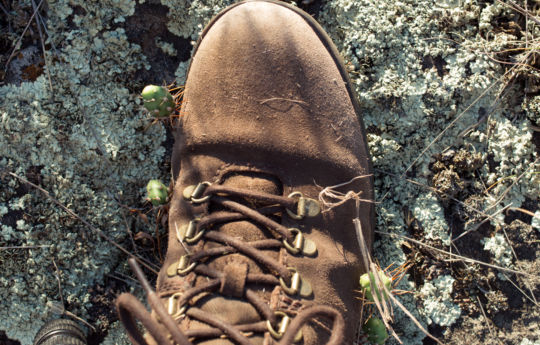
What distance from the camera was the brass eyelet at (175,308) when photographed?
4.89 feet

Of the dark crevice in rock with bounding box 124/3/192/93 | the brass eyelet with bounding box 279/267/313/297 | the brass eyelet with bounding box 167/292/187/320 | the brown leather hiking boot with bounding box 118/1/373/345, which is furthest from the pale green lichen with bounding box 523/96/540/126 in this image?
the brass eyelet with bounding box 167/292/187/320

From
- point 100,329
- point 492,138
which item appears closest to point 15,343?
point 100,329

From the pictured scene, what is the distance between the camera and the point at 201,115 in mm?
1705

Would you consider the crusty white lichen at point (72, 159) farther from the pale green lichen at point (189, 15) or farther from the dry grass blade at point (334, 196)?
the dry grass blade at point (334, 196)

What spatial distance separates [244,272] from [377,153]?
728 mm

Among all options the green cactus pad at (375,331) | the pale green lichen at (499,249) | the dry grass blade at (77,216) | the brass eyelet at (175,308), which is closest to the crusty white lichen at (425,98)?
the pale green lichen at (499,249)

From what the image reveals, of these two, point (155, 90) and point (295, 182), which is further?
point (155, 90)

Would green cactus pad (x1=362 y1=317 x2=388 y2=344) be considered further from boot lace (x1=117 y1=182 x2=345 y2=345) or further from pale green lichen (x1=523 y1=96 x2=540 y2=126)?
pale green lichen (x1=523 y1=96 x2=540 y2=126)

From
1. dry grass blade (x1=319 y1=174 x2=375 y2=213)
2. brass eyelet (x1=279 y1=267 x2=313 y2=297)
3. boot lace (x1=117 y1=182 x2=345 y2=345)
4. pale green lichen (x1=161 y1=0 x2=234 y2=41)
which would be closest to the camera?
boot lace (x1=117 y1=182 x2=345 y2=345)

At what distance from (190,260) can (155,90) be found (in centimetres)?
62

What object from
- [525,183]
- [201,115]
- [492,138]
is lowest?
[525,183]

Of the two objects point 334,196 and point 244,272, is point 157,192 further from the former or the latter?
point 334,196

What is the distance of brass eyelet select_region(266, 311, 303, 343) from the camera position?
143 cm

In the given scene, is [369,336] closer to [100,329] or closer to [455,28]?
[100,329]
